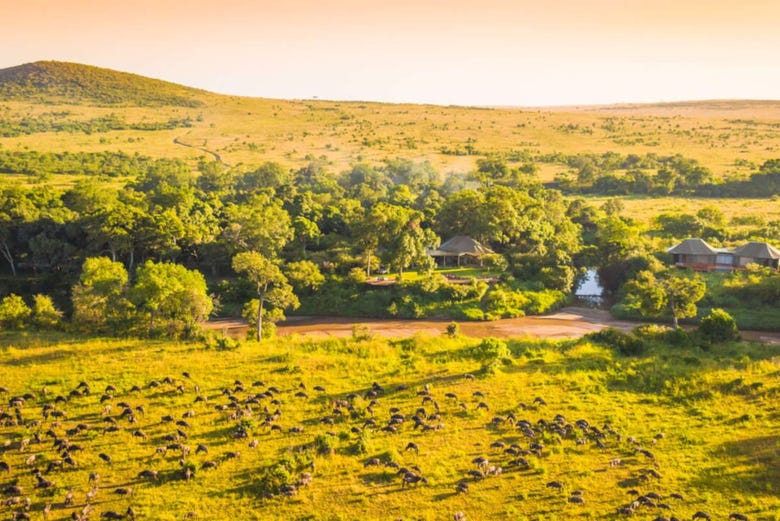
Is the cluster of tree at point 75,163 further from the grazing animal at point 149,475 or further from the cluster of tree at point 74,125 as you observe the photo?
the grazing animal at point 149,475

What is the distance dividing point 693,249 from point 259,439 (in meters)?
40.0

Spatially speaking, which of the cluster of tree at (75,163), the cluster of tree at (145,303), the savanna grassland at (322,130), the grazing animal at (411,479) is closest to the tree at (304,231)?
the cluster of tree at (145,303)

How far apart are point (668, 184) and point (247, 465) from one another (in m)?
88.8

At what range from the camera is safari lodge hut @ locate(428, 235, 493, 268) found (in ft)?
170

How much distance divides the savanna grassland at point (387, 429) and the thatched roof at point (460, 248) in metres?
20.8

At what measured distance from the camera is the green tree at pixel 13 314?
34.3 m

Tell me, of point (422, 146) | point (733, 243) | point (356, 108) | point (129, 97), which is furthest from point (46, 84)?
point (733, 243)

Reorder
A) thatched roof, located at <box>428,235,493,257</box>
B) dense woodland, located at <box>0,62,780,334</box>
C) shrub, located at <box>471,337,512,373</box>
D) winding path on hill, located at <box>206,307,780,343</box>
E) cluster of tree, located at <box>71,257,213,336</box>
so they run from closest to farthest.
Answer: shrub, located at <box>471,337,512,373</box>
cluster of tree, located at <box>71,257,213,336</box>
dense woodland, located at <box>0,62,780,334</box>
winding path on hill, located at <box>206,307,780,343</box>
thatched roof, located at <box>428,235,493,257</box>

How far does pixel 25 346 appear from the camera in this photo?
102ft

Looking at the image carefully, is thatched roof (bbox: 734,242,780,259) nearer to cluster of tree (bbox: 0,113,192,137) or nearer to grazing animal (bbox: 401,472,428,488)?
grazing animal (bbox: 401,472,428,488)

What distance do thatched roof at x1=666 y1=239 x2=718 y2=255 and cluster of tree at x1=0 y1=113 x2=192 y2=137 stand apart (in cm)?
13351

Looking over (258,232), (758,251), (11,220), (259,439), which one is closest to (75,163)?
(11,220)

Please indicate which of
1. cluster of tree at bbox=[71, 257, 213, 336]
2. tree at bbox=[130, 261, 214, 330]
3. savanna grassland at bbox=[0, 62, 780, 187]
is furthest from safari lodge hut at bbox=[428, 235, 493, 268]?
savanna grassland at bbox=[0, 62, 780, 187]

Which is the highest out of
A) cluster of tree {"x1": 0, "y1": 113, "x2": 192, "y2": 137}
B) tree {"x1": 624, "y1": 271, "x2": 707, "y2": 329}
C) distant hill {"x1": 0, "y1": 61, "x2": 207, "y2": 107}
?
distant hill {"x1": 0, "y1": 61, "x2": 207, "y2": 107}
